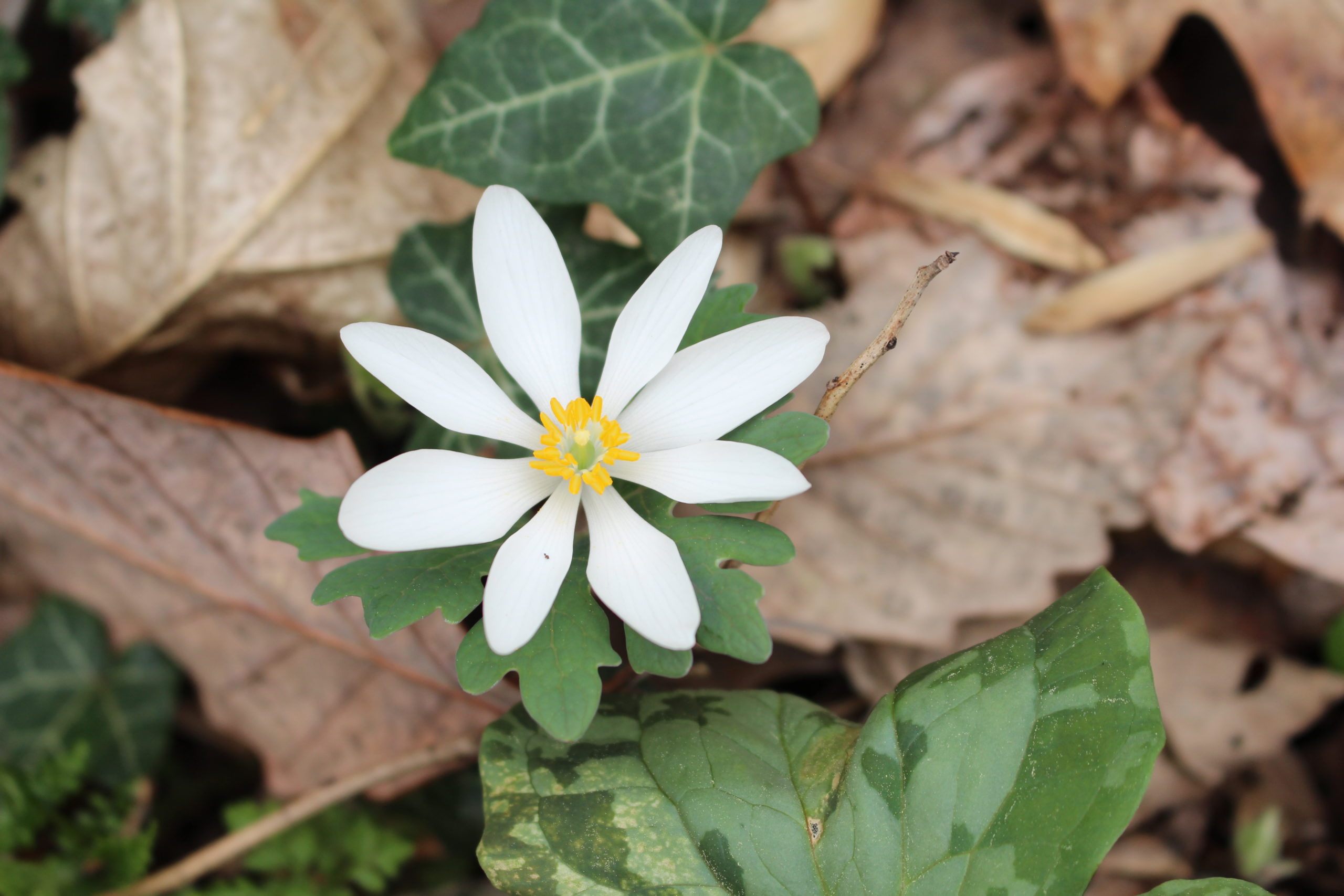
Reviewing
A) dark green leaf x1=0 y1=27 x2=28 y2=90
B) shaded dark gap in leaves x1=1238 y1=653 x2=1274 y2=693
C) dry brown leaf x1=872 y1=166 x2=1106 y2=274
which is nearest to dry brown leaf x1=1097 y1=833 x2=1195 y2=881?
shaded dark gap in leaves x1=1238 y1=653 x2=1274 y2=693

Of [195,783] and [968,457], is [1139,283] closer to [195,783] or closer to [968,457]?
[968,457]

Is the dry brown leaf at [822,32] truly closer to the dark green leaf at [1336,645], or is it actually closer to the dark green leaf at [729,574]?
the dark green leaf at [729,574]

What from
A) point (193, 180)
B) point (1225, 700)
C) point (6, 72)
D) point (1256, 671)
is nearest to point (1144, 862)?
point (1225, 700)

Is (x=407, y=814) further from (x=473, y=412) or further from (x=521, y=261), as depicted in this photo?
(x=521, y=261)

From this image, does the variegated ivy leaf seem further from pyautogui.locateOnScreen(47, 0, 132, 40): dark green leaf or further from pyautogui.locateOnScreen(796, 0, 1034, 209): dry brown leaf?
pyautogui.locateOnScreen(47, 0, 132, 40): dark green leaf

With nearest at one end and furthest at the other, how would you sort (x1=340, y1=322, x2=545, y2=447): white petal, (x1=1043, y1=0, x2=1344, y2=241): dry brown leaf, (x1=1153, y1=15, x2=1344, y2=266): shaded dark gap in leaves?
1. (x1=340, y1=322, x2=545, y2=447): white petal
2. (x1=1043, y1=0, x2=1344, y2=241): dry brown leaf
3. (x1=1153, y1=15, x2=1344, y2=266): shaded dark gap in leaves

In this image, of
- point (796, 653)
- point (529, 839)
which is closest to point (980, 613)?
point (796, 653)
